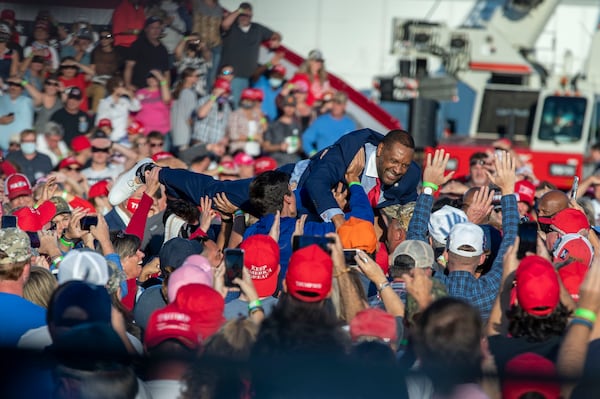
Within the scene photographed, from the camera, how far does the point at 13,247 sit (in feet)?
15.8

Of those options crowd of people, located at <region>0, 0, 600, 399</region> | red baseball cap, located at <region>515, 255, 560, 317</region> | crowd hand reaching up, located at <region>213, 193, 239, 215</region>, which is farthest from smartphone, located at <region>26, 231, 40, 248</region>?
red baseball cap, located at <region>515, 255, 560, 317</region>

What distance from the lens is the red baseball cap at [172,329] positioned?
4059 millimetres

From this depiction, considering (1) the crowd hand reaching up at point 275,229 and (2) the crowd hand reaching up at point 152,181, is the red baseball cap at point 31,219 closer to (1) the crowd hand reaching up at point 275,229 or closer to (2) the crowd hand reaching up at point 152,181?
(2) the crowd hand reaching up at point 152,181

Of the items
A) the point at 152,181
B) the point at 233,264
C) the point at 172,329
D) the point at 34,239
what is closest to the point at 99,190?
the point at 152,181

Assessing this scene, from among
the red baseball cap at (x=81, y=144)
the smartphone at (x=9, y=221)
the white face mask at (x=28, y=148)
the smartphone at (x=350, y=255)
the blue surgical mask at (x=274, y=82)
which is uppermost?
the blue surgical mask at (x=274, y=82)

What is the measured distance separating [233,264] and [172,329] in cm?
70

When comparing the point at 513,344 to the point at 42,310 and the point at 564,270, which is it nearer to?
the point at 564,270

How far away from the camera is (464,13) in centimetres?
2452

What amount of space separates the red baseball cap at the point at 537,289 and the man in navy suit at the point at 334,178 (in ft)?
8.42

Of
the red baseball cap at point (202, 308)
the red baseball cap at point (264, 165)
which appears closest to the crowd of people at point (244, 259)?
the red baseball cap at point (202, 308)

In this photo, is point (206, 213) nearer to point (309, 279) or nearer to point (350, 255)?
point (350, 255)

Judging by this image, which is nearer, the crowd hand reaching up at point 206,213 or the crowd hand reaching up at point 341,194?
the crowd hand reaching up at point 206,213

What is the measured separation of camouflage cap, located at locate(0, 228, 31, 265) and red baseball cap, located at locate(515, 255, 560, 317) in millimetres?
2200

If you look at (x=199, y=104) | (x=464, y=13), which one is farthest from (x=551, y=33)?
(x=199, y=104)
